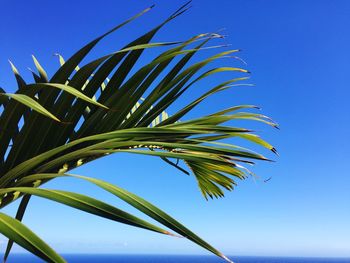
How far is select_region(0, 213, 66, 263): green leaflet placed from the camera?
2.13 ft

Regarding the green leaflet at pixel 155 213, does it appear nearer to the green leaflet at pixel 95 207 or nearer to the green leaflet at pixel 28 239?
the green leaflet at pixel 95 207

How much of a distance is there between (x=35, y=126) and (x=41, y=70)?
0.37 metres

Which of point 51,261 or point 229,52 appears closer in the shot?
point 51,261

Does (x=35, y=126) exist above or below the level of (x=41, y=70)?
below

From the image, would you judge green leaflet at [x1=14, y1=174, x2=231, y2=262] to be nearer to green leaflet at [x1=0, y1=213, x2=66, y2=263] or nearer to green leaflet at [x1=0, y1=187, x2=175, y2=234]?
green leaflet at [x1=0, y1=187, x2=175, y2=234]

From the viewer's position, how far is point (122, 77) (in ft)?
4.47

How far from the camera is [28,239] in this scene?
660 mm

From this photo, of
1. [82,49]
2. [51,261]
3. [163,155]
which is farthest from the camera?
[82,49]

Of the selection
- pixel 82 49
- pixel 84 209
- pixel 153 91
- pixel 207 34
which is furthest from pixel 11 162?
pixel 207 34

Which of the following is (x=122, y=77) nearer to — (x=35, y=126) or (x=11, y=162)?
(x=35, y=126)

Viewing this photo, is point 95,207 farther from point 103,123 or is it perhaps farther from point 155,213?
point 103,123

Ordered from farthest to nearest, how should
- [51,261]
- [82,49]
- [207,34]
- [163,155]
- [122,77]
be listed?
[207,34] < [122,77] < [82,49] < [163,155] < [51,261]

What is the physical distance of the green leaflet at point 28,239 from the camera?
0.65 meters

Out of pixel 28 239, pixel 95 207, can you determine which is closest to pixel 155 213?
Result: pixel 95 207
